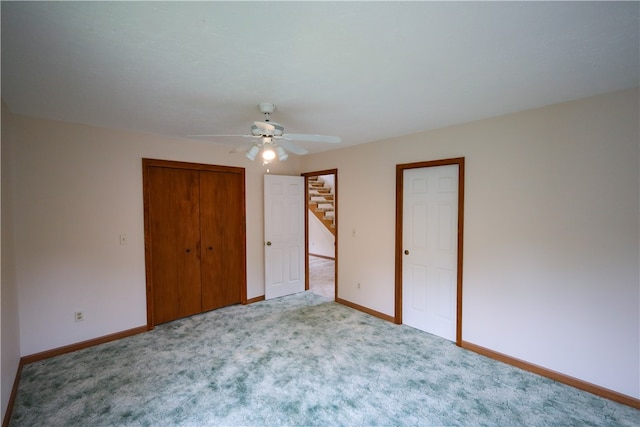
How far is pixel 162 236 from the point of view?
3631 mm

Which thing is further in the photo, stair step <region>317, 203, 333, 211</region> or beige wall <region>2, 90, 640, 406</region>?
stair step <region>317, 203, 333, 211</region>

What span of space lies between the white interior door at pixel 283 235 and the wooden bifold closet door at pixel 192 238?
16.1 inches

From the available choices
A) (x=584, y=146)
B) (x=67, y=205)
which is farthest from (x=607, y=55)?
(x=67, y=205)

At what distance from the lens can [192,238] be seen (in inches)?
153

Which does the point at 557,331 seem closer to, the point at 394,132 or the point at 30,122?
the point at 394,132

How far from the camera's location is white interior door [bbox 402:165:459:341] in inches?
126

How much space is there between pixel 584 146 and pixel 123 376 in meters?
4.37

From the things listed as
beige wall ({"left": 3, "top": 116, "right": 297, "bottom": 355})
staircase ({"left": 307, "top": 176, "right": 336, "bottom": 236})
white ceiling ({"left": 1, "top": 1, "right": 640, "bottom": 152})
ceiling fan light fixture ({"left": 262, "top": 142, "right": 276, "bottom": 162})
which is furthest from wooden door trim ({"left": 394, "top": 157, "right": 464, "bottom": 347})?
staircase ({"left": 307, "top": 176, "right": 336, "bottom": 236})

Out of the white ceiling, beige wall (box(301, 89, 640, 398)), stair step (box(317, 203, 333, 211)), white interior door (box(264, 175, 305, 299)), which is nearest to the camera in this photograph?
the white ceiling

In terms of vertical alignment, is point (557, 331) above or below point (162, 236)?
below

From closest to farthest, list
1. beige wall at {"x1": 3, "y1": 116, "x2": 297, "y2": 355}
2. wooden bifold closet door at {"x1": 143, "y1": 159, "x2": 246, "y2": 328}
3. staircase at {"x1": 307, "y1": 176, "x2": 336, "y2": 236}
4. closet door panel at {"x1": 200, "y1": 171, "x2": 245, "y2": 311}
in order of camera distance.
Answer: beige wall at {"x1": 3, "y1": 116, "x2": 297, "y2": 355} < wooden bifold closet door at {"x1": 143, "y1": 159, "x2": 246, "y2": 328} < closet door panel at {"x1": 200, "y1": 171, "x2": 245, "y2": 311} < staircase at {"x1": 307, "y1": 176, "x2": 336, "y2": 236}

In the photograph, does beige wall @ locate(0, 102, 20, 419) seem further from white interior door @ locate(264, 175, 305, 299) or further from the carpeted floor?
the carpeted floor

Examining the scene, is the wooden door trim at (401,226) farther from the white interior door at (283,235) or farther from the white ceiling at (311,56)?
the white interior door at (283,235)

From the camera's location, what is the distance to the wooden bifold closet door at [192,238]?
11.7 ft
